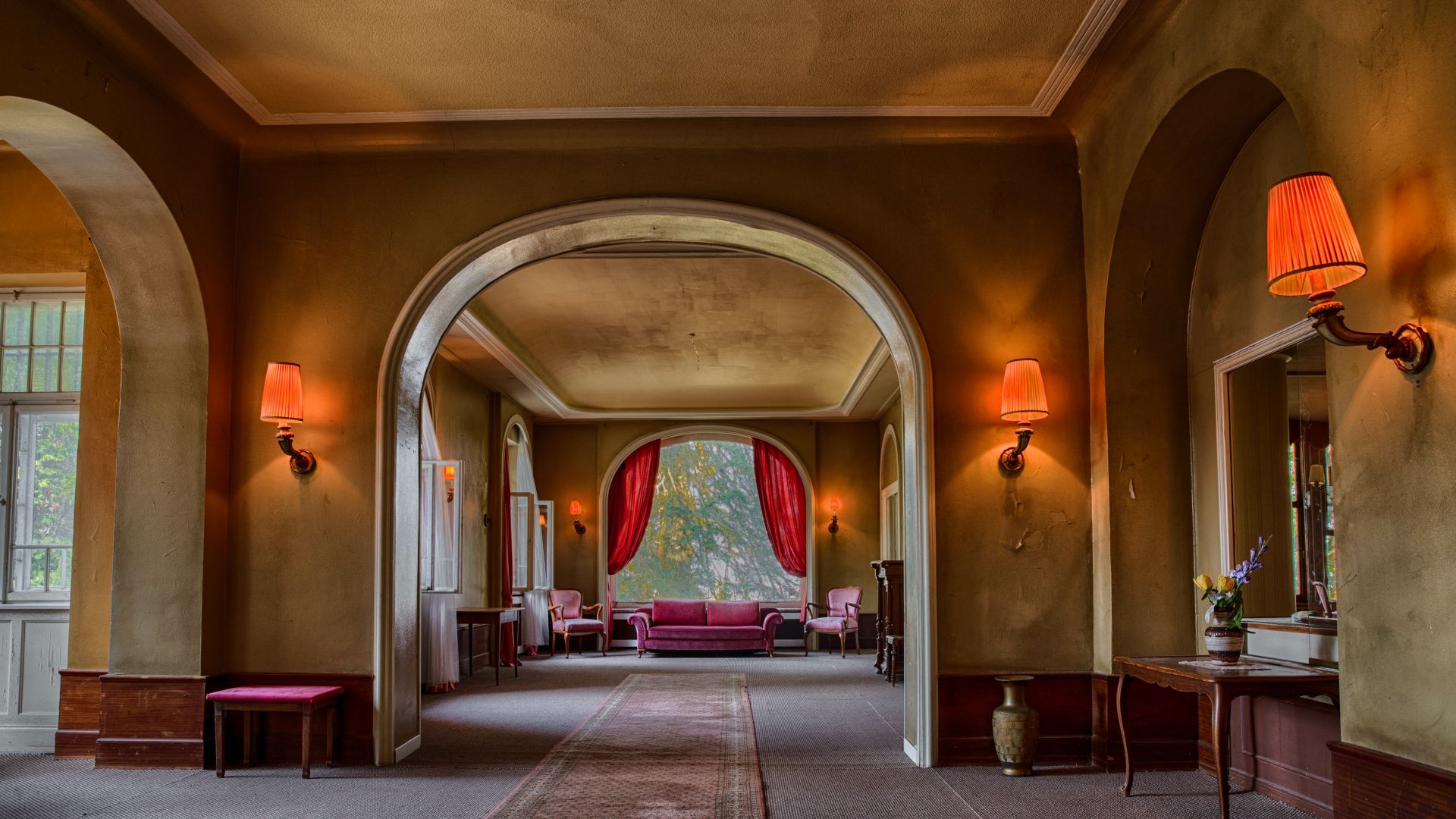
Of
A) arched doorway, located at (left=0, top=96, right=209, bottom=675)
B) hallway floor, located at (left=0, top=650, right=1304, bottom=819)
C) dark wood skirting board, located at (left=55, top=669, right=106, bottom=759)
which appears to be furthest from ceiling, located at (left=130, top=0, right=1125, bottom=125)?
hallway floor, located at (left=0, top=650, right=1304, bottom=819)

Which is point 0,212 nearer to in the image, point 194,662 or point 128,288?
point 128,288

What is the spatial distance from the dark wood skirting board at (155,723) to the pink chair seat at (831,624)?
8796mm

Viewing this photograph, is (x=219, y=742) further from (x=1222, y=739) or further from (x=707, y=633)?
(x=707, y=633)

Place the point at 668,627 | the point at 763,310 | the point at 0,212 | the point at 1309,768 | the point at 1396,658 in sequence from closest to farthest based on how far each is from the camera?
the point at 1396,658
the point at 1309,768
the point at 0,212
the point at 763,310
the point at 668,627

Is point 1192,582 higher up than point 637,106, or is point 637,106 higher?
point 637,106

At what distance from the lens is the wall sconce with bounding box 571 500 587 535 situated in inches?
599

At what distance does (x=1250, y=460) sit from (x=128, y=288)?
5.50m

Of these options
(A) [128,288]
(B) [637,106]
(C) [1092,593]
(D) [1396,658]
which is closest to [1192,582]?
(C) [1092,593]

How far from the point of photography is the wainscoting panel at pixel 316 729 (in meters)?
5.74

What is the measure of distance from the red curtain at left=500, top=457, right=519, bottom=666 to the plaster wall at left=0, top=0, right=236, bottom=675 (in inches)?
235

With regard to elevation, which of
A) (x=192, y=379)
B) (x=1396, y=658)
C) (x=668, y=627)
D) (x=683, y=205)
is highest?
(x=683, y=205)

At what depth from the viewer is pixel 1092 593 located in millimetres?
5730

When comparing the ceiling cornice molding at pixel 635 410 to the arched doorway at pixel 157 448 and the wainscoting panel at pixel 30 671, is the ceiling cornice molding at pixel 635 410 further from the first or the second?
the wainscoting panel at pixel 30 671

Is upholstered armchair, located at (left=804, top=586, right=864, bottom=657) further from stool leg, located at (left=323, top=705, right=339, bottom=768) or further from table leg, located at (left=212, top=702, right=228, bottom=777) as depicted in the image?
table leg, located at (left=212, top=702, right=228, bottom=777)
